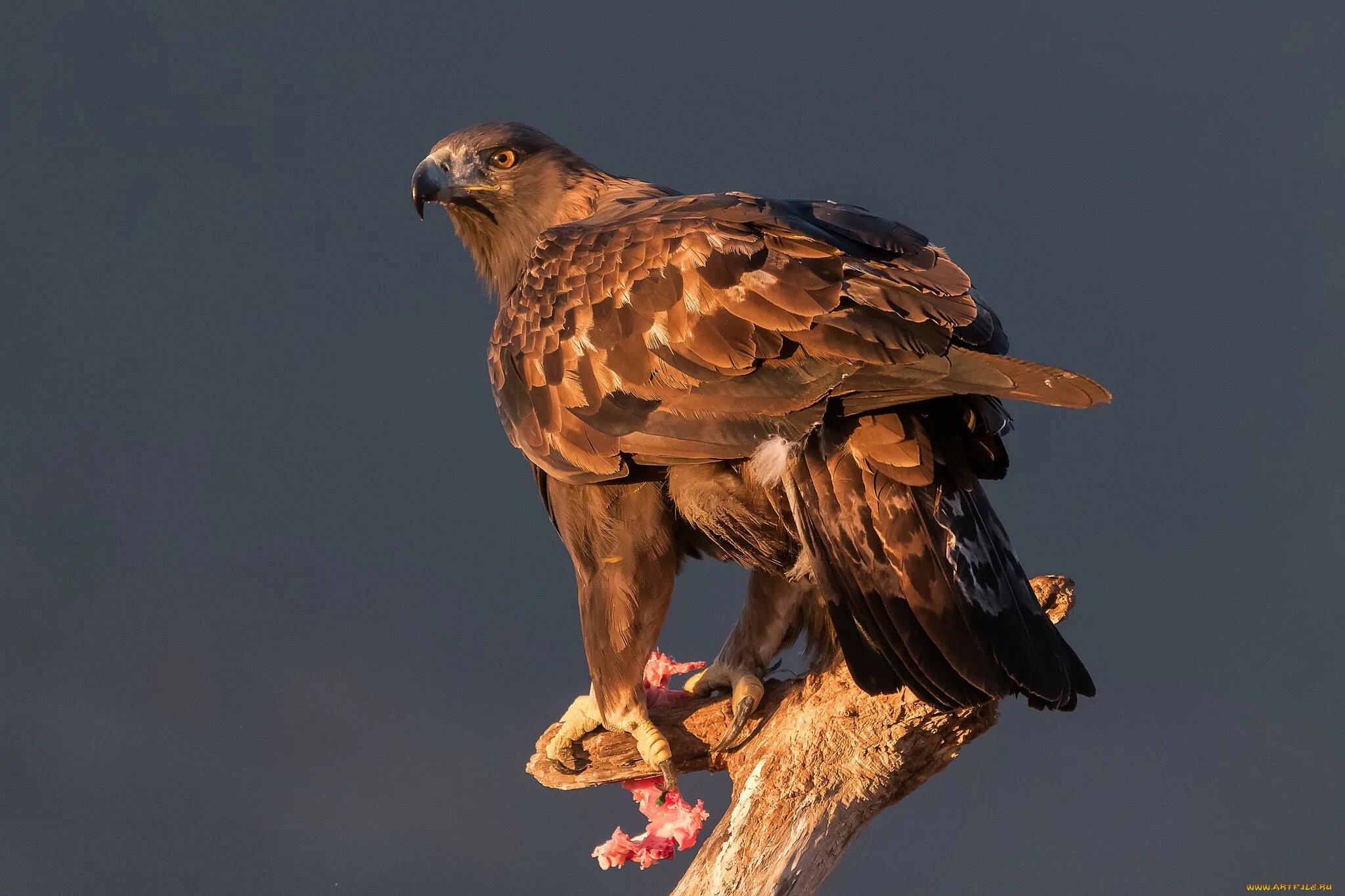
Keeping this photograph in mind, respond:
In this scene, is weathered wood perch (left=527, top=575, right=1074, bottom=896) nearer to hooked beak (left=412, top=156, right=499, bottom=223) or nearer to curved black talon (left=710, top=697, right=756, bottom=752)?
curved black talon (left=710, top=697, right=756, bottom=752)

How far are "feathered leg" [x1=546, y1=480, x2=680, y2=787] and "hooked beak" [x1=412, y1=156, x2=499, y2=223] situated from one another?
36.7 inches

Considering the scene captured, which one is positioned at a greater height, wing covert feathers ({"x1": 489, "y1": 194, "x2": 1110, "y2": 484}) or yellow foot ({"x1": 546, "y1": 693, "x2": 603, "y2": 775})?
wing covert feathers ({"x1": 489, "y1": 194, "x2": 1110, "y2": 484})

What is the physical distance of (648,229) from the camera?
3.07 metres

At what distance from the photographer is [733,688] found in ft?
11.7

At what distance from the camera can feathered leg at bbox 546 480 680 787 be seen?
3232 mm

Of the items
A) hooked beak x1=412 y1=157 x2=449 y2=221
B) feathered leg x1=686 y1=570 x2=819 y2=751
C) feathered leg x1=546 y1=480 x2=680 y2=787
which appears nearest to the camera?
feathered leg x1=546 y1=480 x2=680 y2=787

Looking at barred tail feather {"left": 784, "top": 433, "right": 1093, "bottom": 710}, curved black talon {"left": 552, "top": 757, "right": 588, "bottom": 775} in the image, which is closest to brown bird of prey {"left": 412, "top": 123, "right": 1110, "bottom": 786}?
barred tail feather {"left": 784, "top": 433, "right": 1093, "bottom": 710}

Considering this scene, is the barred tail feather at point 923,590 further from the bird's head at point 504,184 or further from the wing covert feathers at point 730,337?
the bird's head at point 504,184

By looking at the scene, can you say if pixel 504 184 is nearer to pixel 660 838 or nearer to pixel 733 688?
pixel 733 688

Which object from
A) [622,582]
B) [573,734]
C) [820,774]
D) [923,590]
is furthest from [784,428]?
[573,734]

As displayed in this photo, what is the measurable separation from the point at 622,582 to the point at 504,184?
125 cm

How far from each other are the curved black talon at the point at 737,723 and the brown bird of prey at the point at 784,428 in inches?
0.4

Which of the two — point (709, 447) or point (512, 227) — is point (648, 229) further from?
point (512, 227)

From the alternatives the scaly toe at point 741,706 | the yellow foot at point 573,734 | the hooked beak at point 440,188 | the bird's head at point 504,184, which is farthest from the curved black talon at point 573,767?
the hooked beak at point 440,188
